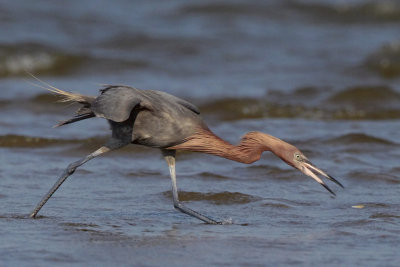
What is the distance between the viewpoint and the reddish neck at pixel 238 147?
7.83 metres

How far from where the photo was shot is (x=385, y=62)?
18.6m

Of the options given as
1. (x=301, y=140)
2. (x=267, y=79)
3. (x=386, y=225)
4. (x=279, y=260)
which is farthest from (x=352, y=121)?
(x=279, y=260)

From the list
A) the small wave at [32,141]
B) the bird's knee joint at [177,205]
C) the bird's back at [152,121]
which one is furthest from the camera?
the small wave at [32,141]

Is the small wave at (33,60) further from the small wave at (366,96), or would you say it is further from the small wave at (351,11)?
the small wave at (351,11)

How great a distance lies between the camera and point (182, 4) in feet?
77.6

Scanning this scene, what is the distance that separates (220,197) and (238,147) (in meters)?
1.23

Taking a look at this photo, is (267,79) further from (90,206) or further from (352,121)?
(90,206)

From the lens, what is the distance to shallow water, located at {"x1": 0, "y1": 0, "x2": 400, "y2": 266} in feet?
22.3

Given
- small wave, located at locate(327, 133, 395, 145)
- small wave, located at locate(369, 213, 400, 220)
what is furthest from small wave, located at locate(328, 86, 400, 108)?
small wave, located at locate(369, 213, 400, 220)

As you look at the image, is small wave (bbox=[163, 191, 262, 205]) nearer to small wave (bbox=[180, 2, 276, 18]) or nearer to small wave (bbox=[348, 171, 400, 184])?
small wave (bbox=[348, 171, 400, 184])

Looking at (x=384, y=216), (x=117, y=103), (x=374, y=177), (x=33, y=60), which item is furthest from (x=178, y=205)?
(x=33, y=60)

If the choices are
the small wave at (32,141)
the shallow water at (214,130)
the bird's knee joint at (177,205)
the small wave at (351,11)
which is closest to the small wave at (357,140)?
the shallow water at (214,130)

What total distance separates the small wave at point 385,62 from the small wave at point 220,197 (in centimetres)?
1028

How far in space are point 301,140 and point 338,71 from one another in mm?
6466
